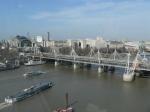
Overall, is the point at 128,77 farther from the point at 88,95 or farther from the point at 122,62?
the point at 88,95

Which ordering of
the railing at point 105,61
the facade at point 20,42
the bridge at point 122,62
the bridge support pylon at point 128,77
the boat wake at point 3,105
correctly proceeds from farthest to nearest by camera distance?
the facade at point 20,42 → the railing at point 105,61 → the bridge at point 122,62 → the bridge support pylon at point 128,77 → the boat wake at point 3,105

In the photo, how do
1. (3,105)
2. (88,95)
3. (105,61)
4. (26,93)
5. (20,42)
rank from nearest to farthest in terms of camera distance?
1. (3,105)
2. (26,93)
3. (88,95)
4. (105,61)
5. (20,42)

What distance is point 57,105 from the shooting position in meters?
11.9

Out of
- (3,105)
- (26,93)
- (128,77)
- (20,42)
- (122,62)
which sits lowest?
(3,105)

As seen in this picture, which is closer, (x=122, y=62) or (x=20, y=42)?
(x=122, y=62)

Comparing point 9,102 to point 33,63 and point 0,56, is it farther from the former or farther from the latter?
Answer: point 0,56

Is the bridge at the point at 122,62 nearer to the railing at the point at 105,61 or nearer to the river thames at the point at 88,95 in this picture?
the railing at the point at 105,61

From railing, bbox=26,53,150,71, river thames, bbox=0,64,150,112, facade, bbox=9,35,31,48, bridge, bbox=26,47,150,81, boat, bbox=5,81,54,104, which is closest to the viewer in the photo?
river thames, bbox=0,64,150,112

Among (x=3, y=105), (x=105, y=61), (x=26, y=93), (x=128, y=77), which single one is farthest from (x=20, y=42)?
(x=3, y=105)

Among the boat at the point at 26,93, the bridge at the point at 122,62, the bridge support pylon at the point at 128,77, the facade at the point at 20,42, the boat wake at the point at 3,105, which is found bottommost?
the boat wake at the point at 3,105

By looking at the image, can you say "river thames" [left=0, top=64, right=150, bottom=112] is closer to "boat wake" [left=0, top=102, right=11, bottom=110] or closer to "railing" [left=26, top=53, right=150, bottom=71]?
"boat wake" [left=0, top=102, right=11, bottom=110]

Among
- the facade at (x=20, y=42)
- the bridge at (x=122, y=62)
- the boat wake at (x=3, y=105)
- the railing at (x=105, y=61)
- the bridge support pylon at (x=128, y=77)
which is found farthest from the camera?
the facade at (x=20, y=42)

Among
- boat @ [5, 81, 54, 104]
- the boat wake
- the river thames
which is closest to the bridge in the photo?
the river thames

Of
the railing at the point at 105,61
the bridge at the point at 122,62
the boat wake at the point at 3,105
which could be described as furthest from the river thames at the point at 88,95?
the railing at the point at 105,61
